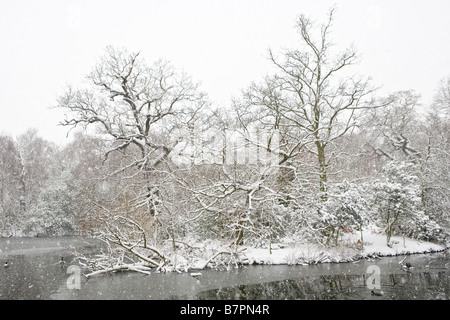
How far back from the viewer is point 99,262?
40.1ft

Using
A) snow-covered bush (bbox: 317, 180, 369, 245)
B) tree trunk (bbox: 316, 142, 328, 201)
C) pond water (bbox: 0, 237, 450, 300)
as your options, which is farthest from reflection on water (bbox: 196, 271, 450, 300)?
tree trunk (bbox: 316, 142, 328, 201)

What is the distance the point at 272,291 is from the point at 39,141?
169ft

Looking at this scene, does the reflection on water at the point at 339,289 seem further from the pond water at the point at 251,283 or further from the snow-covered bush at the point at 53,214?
the snow-covered bush at the point at 53,214

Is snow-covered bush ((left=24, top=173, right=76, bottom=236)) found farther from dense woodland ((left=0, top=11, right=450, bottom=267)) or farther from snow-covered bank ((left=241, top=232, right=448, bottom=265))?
snow-covered bank ((left=241, top=232, right=448, bottom=265))

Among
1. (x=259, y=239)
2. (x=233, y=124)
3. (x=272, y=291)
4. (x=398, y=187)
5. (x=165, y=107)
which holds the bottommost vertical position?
(x=272, y=291)

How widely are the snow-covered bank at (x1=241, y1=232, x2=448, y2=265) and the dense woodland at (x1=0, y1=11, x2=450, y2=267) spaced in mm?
574

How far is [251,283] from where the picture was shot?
10.2 m

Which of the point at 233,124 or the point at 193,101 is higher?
the point at 193,101

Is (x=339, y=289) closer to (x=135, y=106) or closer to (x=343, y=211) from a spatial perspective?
(x=343, y=211)

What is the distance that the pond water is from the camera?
8805mm

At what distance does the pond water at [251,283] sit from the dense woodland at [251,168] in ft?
6.48

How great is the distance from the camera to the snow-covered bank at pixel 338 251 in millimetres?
13328
